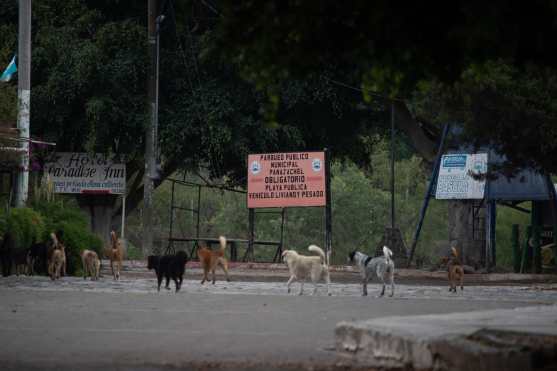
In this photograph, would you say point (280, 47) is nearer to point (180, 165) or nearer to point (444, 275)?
point (444, 275)

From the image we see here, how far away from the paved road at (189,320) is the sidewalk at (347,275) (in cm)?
575

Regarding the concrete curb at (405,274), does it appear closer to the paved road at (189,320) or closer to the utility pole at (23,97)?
the utility pole at (23,97)

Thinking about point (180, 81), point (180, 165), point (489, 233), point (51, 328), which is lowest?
point (51, 328)

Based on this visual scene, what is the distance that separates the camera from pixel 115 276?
88.4ft


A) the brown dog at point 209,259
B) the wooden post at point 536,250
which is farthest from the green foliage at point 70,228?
the wooden post at point 536,250

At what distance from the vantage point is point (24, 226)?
28469mm

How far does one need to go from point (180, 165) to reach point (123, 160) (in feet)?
6.80

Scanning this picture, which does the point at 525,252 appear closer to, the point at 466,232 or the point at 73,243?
the point at 466,232

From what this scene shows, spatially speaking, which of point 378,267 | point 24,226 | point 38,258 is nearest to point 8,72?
point 24,226

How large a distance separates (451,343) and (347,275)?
2588 cm

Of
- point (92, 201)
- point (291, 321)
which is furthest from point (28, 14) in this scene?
point (291, 321)

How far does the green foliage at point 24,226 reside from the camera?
28125mm

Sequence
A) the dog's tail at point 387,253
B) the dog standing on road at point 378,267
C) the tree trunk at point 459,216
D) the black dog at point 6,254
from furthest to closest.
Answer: the tree trunk at point 459,216 → the black dog at point 6,254 → the dog standing on road at point 378,267 → the dog's tail at point 387,253

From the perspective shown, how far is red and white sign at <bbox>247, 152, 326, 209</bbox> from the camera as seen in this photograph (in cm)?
3750
